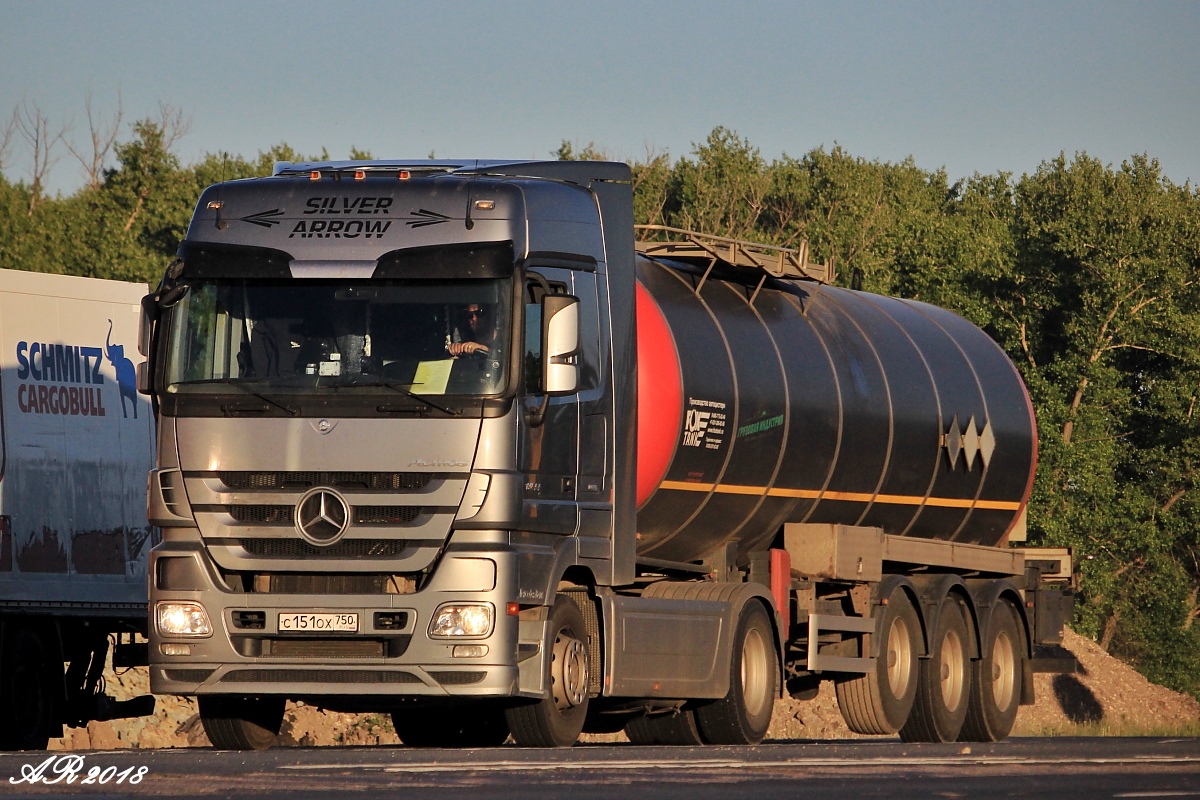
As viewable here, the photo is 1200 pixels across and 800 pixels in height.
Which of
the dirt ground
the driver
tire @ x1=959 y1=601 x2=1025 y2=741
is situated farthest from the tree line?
the driver

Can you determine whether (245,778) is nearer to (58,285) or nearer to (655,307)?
(655,307)

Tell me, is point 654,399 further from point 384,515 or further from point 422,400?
point 384,515

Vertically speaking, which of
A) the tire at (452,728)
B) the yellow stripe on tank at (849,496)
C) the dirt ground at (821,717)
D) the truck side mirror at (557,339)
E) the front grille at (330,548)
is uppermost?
the truck side mirror at (557,339)

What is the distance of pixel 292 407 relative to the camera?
12016mm

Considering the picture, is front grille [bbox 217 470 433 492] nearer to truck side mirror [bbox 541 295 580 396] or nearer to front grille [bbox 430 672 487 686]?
truck side mirror [bbox 541 295 580 396]

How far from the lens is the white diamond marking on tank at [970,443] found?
59.8 feet

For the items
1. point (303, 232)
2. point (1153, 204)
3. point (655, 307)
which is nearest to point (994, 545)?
point (655, 307)

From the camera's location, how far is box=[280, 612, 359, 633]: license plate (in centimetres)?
1203

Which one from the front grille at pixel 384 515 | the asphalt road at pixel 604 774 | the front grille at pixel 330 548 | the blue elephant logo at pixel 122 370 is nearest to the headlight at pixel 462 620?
the front grille at pixel 330 548

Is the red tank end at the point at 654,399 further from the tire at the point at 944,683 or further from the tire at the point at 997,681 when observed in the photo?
the tire at the point at 997,681

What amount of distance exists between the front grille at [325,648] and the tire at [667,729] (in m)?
3.55

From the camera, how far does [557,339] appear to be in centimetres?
1213

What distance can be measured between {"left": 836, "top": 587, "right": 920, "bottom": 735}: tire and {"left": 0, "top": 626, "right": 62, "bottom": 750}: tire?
254 inches

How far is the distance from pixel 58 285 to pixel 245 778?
797cm
